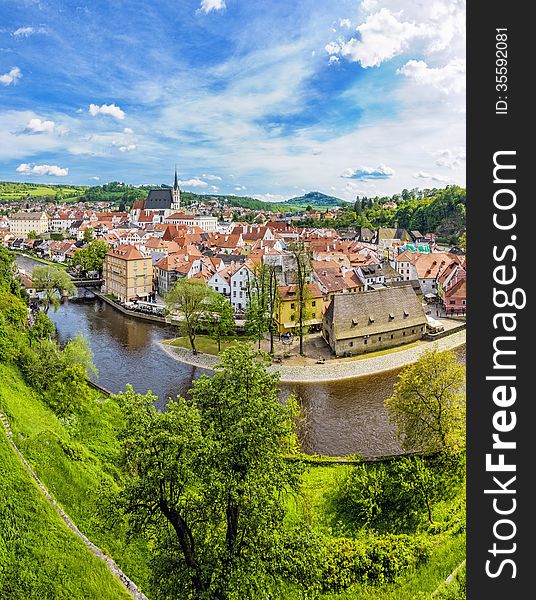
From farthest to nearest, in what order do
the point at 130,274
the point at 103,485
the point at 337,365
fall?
the point at 130,274, the point at 337,365, the point at 103,485

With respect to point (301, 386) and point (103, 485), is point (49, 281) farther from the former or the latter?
point (103, 485)

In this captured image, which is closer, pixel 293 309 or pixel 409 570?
pixel 409 570

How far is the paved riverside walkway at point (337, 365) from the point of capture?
26.7m

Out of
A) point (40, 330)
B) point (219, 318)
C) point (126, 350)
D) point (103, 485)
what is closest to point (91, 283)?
point (126, 350)

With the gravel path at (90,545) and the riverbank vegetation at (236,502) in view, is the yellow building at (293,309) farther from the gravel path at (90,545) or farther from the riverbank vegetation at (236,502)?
the gravel path at (90,545)

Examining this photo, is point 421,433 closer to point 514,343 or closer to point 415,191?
point 514,343

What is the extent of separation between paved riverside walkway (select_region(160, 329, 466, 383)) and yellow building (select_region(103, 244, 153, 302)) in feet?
60.9

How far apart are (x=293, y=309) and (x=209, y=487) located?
2629cm

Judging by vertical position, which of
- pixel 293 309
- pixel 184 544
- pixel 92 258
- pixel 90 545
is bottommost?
pixel 90 545

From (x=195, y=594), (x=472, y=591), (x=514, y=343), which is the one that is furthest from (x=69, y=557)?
(x=514, y=343)

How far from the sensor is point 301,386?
84.0 ft

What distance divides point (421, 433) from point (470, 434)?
11.0 meters

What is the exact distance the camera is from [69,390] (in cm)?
1905

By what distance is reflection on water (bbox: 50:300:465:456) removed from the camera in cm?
1951
